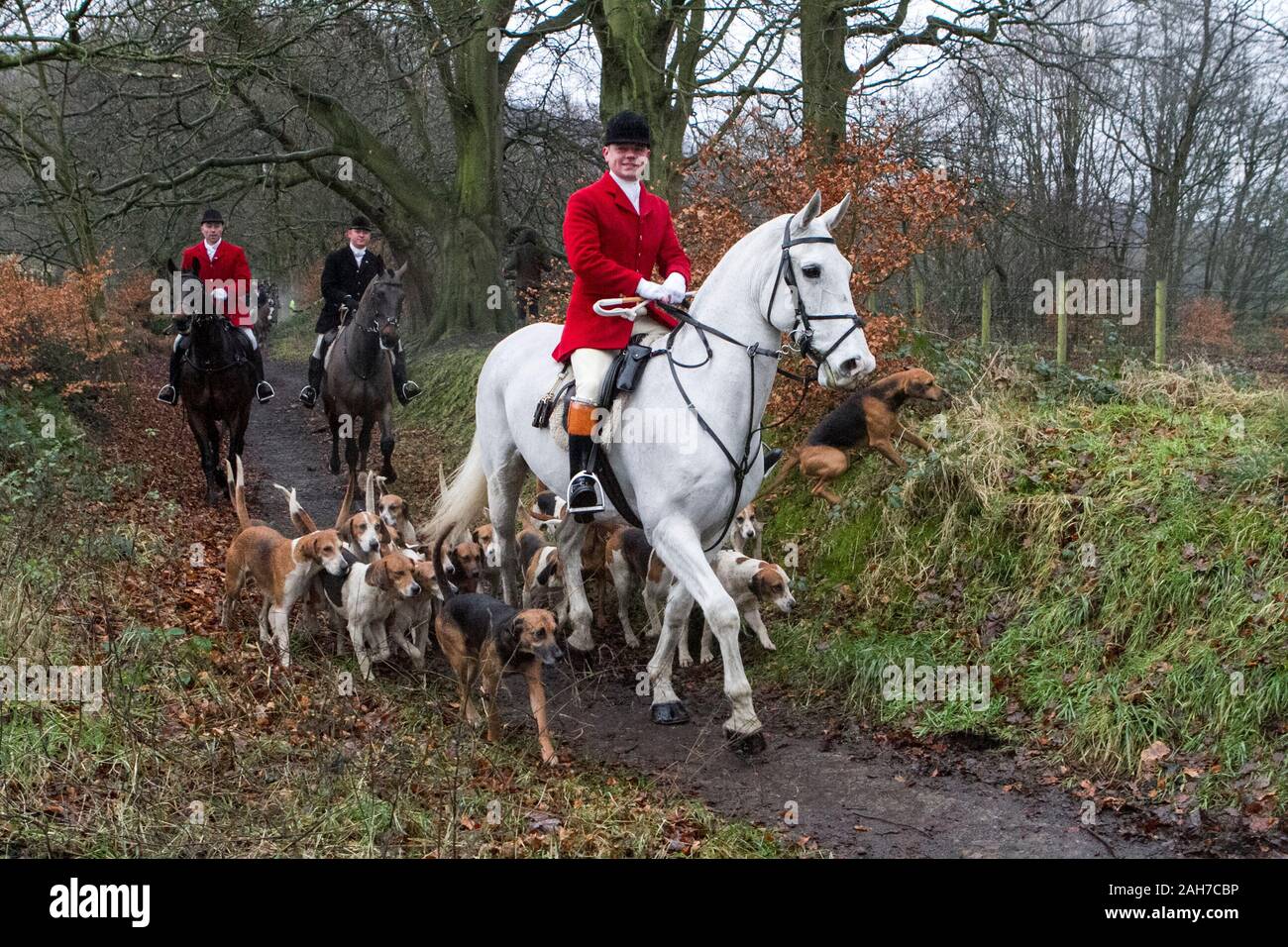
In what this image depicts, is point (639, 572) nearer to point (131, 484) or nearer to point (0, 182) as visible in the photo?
point (131, 484)

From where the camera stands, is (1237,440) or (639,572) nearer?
(1237,440)

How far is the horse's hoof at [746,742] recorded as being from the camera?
19.9 ft

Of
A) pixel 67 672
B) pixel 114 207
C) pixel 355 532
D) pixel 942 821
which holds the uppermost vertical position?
pixel 114 207

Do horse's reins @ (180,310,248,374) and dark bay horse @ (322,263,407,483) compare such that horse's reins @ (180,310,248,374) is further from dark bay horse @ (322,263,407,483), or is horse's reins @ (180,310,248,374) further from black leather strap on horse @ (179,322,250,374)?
dark bay horse @ (322,263,407,483)

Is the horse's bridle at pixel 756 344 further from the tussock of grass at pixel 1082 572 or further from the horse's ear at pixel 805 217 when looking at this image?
the tussock of grass at pixel 1082 572

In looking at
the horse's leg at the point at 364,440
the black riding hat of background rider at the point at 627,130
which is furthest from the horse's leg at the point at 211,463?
the black riding hat of background rider at the point at 627,130

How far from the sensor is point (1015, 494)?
7434 mm

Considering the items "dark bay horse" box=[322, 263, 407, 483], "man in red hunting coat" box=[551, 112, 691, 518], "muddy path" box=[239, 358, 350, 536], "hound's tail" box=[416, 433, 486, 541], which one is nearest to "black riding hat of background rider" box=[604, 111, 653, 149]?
"man in red hunting coat" box=[551, 112, 691, 518]

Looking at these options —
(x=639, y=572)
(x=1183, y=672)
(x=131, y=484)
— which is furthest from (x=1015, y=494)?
(x=131, y=484)

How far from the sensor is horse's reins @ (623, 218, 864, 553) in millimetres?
5477

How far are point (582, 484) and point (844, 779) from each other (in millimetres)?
2105

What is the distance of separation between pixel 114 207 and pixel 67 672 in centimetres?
1452

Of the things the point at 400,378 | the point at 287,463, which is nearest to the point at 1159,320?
the point at 400,378

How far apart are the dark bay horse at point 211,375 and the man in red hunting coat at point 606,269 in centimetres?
563
